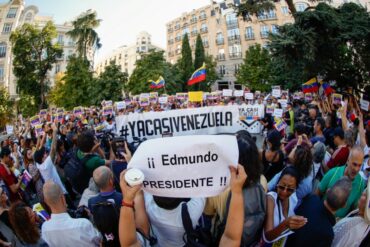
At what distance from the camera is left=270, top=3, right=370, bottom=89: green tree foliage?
8.52 m

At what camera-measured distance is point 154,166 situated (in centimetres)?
A: 190

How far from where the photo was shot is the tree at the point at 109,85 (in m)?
32.0

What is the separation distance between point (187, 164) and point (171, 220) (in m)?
0.45

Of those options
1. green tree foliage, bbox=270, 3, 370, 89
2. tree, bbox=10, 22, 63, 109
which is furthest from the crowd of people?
tree, bbox=10, 22, 63, 109

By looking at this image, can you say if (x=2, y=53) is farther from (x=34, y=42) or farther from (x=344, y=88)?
(x=344, y=88)

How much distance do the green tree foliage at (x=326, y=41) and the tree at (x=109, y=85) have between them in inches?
1019

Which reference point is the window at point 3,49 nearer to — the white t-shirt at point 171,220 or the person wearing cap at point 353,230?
the white t-shirt at point 171,220

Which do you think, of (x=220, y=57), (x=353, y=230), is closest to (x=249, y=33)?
(x=220, y=57)

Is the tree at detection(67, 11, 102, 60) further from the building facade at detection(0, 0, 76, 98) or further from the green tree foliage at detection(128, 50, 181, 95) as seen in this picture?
the building facade at detection(0, 0, 76, 98)

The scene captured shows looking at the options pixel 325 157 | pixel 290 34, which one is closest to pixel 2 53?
pixel 290 34

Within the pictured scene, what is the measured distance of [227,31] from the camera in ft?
172

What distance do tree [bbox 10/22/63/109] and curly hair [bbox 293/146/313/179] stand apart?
32176mm

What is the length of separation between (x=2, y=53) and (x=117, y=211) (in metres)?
59.9

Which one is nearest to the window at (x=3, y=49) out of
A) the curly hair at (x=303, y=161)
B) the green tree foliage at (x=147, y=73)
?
the green tree foliage at (x=147, y=73)
